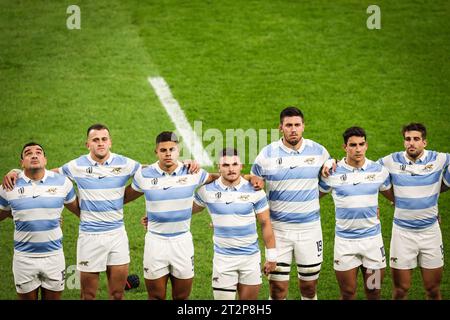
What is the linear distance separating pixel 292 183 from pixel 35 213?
2.59m

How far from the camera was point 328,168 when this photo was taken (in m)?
9.29

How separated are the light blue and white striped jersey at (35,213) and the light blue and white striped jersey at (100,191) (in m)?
0.27

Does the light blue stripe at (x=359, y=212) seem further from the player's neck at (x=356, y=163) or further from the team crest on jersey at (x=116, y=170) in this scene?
the team crest on jersey at (x=116, y=170)

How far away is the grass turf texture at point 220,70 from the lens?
1446 cm

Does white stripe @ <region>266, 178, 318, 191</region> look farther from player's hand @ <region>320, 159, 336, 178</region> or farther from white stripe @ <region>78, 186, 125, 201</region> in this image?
white stripe @ <region>78, 186, 125, 201</region>

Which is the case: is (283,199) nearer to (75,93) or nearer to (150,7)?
(75,93)

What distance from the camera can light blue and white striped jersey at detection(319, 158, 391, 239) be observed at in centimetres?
929

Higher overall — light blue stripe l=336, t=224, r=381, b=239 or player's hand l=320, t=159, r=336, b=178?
player's hand l=320, t=159, r=336, b=178

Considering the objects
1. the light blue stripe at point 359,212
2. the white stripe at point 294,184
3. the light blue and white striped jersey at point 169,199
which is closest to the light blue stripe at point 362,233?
the light blue stripe at point 359,212

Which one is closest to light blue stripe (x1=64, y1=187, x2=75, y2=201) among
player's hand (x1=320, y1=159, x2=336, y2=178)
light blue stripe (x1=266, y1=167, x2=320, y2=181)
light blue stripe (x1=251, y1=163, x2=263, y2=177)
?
light blue stripe (x1=251, y1=163, x2=263, y2=177)

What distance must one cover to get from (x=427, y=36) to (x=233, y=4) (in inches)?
147

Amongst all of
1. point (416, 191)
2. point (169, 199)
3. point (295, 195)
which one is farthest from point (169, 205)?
point (416, 191)

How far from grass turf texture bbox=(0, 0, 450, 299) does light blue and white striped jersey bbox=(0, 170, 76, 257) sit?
3526mm
